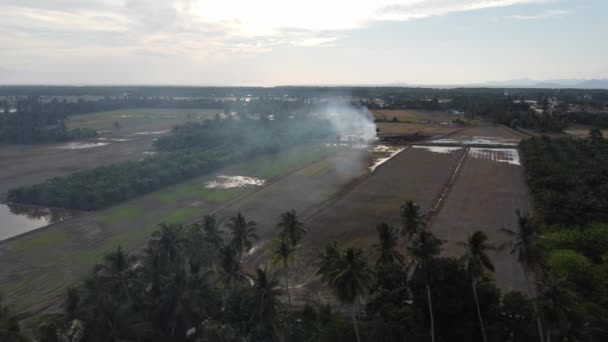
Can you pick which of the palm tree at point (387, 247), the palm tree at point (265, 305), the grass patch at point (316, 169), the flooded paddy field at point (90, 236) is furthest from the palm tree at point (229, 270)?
the grass patch at point (316, 169)

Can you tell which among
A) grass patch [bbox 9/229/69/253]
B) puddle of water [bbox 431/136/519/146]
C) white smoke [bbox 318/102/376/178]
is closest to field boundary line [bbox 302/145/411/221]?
white smoke [bbox 318/102/376/178]

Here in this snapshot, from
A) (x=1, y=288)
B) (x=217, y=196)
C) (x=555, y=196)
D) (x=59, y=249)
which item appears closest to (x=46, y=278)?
(x=1, y=288)

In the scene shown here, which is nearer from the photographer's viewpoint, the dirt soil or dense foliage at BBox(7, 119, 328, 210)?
the dirt soil

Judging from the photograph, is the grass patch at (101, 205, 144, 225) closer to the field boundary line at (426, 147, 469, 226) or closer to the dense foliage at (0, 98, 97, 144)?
the field boundary line at (426, 147, 469, 226)

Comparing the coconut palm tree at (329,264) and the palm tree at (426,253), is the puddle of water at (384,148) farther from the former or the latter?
the coconut palm tree at (329,264)

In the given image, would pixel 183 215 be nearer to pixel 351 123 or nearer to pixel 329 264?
pixel 329 264

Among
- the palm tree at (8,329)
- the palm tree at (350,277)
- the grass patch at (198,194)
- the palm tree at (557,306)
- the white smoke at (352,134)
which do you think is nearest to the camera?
the palm tree at (8,329)
